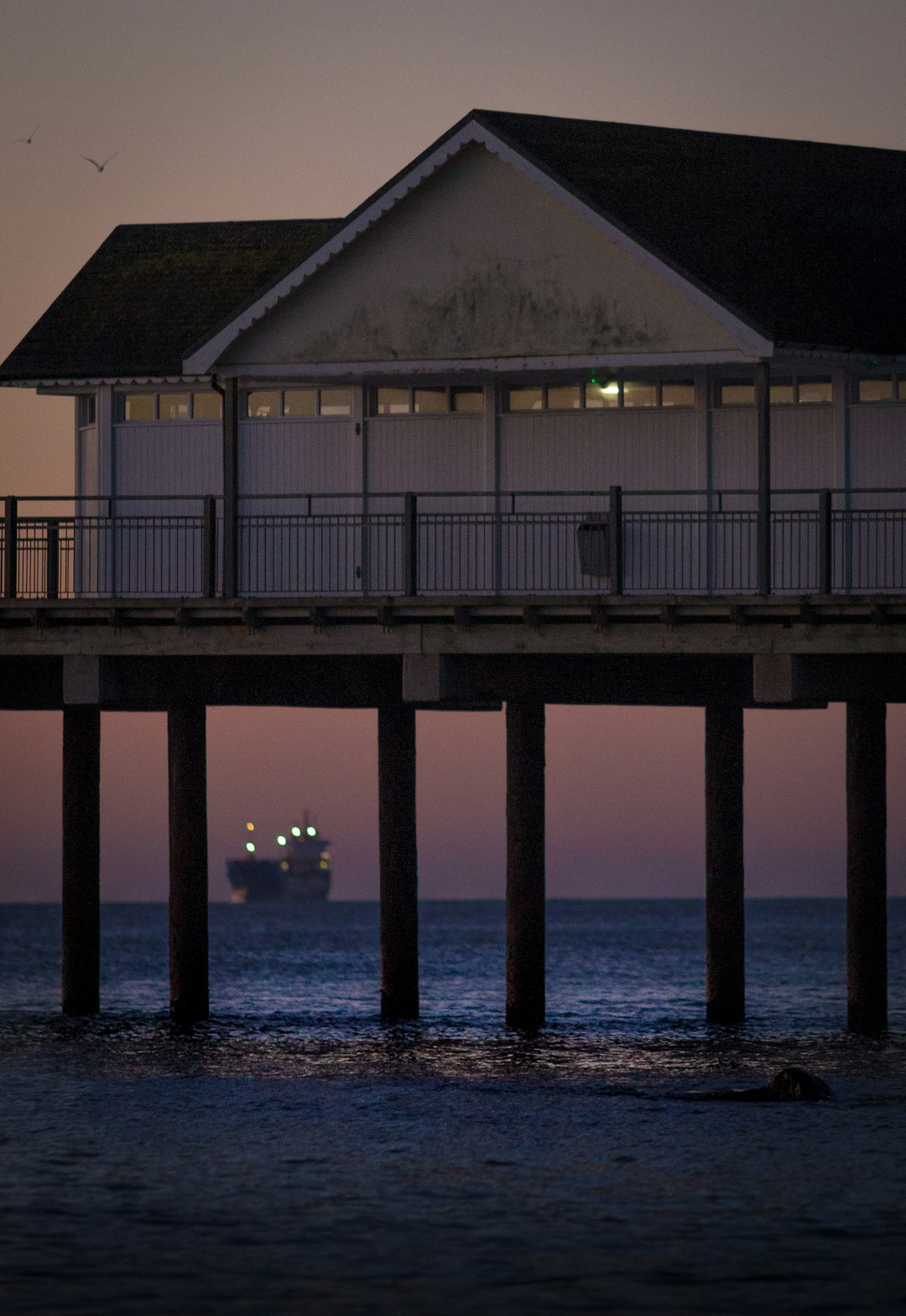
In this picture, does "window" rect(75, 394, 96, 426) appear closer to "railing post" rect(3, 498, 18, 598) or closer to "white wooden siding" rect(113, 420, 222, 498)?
"white wooden siding" rect(113, 420, 222, 498)

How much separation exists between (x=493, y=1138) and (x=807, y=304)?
11602 mm

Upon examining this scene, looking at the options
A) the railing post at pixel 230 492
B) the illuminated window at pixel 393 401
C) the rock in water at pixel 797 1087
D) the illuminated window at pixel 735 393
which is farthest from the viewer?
the illuminated window at pixel 393 401

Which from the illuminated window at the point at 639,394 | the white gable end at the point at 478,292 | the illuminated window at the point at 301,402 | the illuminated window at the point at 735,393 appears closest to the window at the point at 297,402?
the illuminated window at the point at 301,402

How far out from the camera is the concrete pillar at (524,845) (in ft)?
119

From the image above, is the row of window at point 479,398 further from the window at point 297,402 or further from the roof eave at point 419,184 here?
the roof eave at point 419,184

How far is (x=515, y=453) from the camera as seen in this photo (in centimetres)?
3388

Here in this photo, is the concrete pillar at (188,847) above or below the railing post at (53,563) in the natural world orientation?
below

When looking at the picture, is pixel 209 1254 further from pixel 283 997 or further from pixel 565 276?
pixel 283 997

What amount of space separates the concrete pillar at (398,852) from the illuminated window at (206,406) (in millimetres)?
5609

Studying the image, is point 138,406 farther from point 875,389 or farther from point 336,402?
point 875,389

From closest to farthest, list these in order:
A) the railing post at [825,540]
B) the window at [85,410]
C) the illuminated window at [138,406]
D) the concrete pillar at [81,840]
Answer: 1. the railing post at [825,540]
2. the illuminated window at [138,406]
3. the window at [85,410]
4. the concrete pillar at [81,840]

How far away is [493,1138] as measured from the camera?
2719cm

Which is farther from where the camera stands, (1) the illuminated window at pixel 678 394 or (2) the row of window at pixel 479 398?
(1) the illuminated window at pixel 678 394

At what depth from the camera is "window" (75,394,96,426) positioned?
36.0 meters
